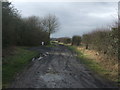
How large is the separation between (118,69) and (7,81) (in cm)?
761

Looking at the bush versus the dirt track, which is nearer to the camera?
→ the dirt track

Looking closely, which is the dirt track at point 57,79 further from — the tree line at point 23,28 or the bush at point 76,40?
the bush at point 76,40

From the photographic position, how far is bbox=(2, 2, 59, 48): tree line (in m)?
24.3

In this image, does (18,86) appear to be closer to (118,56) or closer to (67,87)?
(67,87)

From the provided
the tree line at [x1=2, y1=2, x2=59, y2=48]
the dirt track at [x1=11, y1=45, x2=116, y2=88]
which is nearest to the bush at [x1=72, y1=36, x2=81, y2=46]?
the tree line at [x1=2, y1=2, x2=59, y2=48]

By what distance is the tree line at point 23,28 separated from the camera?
79.9 feet

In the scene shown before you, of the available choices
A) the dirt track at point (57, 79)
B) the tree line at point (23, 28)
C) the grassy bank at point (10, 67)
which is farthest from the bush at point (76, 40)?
the dirt track at point (57, 79)

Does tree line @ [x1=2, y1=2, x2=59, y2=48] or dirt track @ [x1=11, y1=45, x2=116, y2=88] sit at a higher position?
tree line @ [x1=2, y1=2, x2=59, y2=48]

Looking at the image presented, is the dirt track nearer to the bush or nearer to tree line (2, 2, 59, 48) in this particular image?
tree line (2, 2, 59, 48)

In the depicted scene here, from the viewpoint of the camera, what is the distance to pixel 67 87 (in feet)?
32.0

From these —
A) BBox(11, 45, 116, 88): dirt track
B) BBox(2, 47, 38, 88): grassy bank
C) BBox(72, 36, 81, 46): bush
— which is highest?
BBox(72, 36, 81, 46): bush

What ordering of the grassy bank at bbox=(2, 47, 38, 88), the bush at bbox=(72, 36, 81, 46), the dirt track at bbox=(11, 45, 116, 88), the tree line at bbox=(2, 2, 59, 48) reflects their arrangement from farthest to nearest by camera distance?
the bush at bbox=(72, 36, 81, 46) → the tree line at bbox=(2, 2, 59, 48) → the grassy bank at bbox=(2, 47, 38, 88) → the dirt track at bbox=(11, 45, 116, 88)

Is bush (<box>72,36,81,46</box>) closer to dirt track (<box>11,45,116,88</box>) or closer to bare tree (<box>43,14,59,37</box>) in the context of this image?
bare tree (<box>43,14,59,37</box>)

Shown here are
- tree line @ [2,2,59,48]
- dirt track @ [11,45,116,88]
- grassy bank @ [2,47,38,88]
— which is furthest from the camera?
tree line @ [2,2,59,48]
